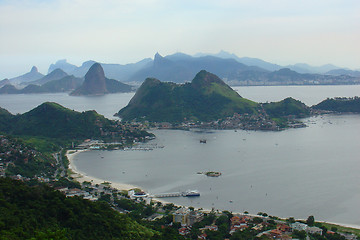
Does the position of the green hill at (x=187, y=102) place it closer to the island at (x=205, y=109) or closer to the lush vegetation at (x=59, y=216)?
the island at (x=205, y=109)

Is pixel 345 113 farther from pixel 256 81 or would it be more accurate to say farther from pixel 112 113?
pixel 256 81

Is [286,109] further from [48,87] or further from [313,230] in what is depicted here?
[48,87]

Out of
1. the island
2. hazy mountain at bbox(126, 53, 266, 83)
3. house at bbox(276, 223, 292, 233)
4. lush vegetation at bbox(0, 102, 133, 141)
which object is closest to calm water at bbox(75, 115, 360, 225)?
house at bbox(276, 223, 292, 233)

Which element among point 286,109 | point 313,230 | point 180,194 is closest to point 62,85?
point 286,109

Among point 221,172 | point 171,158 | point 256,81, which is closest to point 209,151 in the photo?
point 171,158

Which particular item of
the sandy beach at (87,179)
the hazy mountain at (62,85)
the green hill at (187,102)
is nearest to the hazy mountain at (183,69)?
the hazy mountain at (62,85)
